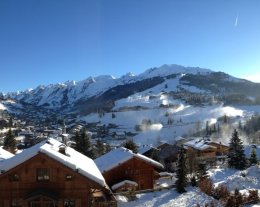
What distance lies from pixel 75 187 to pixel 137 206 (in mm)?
8450

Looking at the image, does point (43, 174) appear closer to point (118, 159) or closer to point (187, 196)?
point (187, 196)

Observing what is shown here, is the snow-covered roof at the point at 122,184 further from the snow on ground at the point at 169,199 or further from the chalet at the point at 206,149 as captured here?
the chalet at the point at 206,149

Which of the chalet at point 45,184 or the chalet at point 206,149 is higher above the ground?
the chalet at point 45,184

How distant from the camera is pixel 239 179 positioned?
163 ft

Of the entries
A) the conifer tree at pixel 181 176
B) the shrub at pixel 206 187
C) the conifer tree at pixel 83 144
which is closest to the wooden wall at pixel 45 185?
the conifer tree at pixel 181 176

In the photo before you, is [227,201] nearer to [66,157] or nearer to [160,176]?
[66,157]

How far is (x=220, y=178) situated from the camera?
176ft

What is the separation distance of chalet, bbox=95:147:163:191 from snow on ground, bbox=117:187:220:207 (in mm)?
5909

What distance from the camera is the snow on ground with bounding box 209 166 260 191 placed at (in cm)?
4712

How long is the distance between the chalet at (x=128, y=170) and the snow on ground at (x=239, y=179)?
26.6 feet

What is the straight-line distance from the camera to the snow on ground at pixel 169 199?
130ft

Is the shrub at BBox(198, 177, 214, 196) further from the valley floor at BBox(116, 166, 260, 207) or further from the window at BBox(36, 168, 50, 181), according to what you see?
the window at BBox(36, 168, 50, 181)

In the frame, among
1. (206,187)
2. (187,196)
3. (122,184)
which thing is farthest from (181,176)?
(122,184)

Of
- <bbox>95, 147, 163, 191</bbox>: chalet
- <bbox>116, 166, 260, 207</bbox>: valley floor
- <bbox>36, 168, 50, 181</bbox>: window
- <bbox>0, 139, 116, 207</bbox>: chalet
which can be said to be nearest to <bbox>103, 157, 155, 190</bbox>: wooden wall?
<bbox>95, 147, 163, 191</bbox>: chalet
